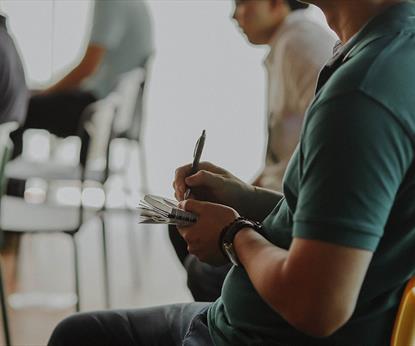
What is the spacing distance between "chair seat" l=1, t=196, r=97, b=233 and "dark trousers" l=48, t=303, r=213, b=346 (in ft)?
3.47

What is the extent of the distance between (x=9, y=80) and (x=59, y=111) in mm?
981

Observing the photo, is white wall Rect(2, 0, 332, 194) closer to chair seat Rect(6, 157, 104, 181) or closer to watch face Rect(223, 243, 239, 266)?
chair seat Rect(6, 157, 104, 181)

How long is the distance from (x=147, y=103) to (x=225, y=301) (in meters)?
3.16

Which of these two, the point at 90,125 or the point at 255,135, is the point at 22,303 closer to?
the point at 90,125

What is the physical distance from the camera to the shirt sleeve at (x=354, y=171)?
2.08 ft

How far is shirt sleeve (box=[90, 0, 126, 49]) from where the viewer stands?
300cm

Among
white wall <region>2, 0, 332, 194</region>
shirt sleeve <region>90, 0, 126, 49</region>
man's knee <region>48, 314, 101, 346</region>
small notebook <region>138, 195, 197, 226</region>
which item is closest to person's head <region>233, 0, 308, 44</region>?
small notebook <region>138, 195, 197, 226</region>

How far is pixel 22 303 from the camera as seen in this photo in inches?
106

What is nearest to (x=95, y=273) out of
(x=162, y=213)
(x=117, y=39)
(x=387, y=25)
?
(x=117, y=39)

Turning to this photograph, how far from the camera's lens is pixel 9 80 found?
199 cm

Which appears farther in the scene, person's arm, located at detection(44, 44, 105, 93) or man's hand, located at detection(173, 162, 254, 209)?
person's arm, located at detection(44, 44, 105, 93)

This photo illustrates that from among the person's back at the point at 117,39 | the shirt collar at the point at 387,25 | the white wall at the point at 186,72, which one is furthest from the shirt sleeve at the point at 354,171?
the white wall at the point at 186,72

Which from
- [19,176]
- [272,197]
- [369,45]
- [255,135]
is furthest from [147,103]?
[369,45]

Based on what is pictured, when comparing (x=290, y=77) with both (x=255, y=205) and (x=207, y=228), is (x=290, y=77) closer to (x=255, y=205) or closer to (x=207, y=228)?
(x=255, y=205)
